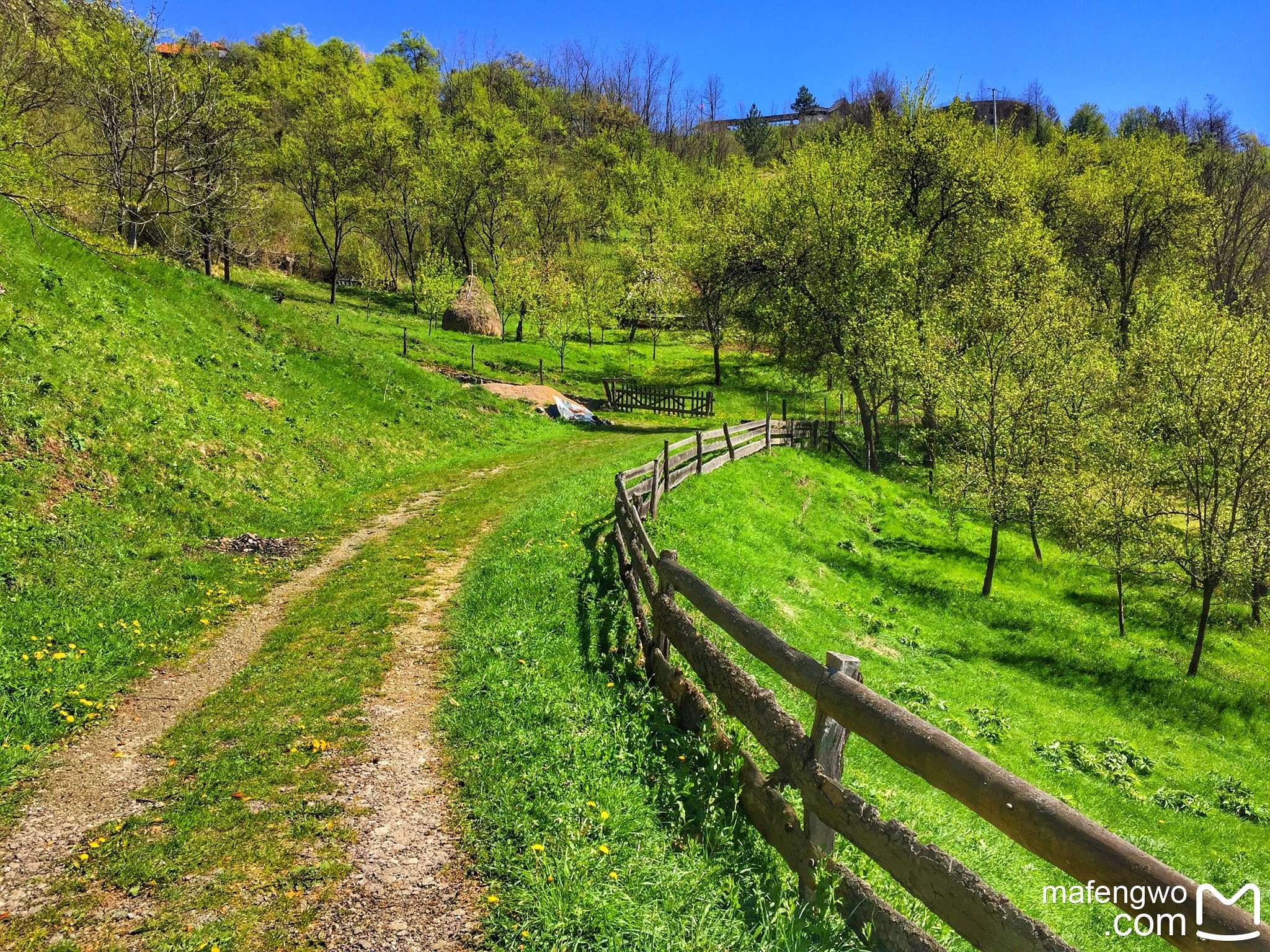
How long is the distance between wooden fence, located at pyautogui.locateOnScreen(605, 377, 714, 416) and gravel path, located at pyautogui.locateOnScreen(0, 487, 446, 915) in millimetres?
32850

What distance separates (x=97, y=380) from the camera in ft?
48.1

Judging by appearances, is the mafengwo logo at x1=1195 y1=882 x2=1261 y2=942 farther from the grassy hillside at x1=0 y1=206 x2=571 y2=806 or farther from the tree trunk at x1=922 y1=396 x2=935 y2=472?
the tree trunk at x1=922 y1=396 x2=935 y2=472

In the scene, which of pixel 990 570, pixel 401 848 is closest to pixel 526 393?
pixel 990 570

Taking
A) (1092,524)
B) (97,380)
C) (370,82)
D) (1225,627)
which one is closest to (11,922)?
(97,380)

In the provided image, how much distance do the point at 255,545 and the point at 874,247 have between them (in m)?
28.1

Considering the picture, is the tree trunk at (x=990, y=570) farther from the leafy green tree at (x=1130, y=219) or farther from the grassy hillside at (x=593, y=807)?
the leafy green tree at (x=1130, y=219)

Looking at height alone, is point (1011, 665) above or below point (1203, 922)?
below

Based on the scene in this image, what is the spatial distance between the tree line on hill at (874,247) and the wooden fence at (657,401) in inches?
208

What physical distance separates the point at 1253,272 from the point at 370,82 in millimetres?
89852

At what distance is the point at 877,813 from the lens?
4156 mm

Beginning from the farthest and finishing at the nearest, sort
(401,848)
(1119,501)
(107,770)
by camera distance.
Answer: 1. (1119,501)
2. (107,770)
3. (401,848)

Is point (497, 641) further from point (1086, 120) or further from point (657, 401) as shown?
point (1086, 120)

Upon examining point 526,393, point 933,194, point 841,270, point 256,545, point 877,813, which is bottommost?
point 256,545

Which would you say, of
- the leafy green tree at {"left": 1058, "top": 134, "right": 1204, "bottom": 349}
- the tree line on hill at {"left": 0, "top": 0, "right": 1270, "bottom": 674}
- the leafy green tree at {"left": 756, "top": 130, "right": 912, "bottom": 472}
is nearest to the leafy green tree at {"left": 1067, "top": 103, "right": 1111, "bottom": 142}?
the tree line on hill at {"left": 0, "top": 0, "right": 1270, "bottom": 674}
